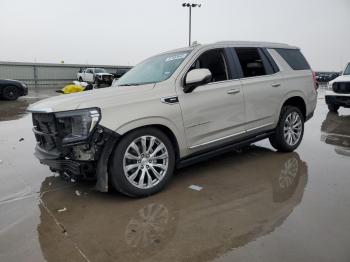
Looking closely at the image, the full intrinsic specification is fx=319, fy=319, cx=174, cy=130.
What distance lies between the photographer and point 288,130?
18.2 ft

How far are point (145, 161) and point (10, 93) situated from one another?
47.0ft

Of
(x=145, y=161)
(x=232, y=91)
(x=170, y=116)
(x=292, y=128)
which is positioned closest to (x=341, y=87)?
(x=292, y=128)

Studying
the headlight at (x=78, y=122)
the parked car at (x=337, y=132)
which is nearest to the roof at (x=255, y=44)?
the parked car at (x=337, y=132)

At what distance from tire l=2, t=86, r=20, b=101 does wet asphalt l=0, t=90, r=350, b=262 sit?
11765 mm

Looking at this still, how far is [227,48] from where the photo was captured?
4758 mm

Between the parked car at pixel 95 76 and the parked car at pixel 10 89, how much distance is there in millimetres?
8512

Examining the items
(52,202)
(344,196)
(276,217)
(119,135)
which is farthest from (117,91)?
(344,196)

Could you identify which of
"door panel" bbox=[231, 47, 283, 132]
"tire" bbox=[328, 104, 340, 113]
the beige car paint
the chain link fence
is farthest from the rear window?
the chain link fence

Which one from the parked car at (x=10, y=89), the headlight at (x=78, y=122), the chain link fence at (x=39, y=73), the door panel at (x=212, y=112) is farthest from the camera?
the chain link fence at (x=39, y=73)

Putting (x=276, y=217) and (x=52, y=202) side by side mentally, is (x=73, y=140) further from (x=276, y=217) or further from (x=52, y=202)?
(x=276, y=217)

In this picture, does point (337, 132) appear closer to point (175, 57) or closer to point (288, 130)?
point (288, 130)

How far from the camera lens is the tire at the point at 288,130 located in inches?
213

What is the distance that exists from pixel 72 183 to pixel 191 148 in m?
1.69

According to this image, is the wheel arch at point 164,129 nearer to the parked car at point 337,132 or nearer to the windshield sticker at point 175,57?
the windshield sticker at point 175,57
